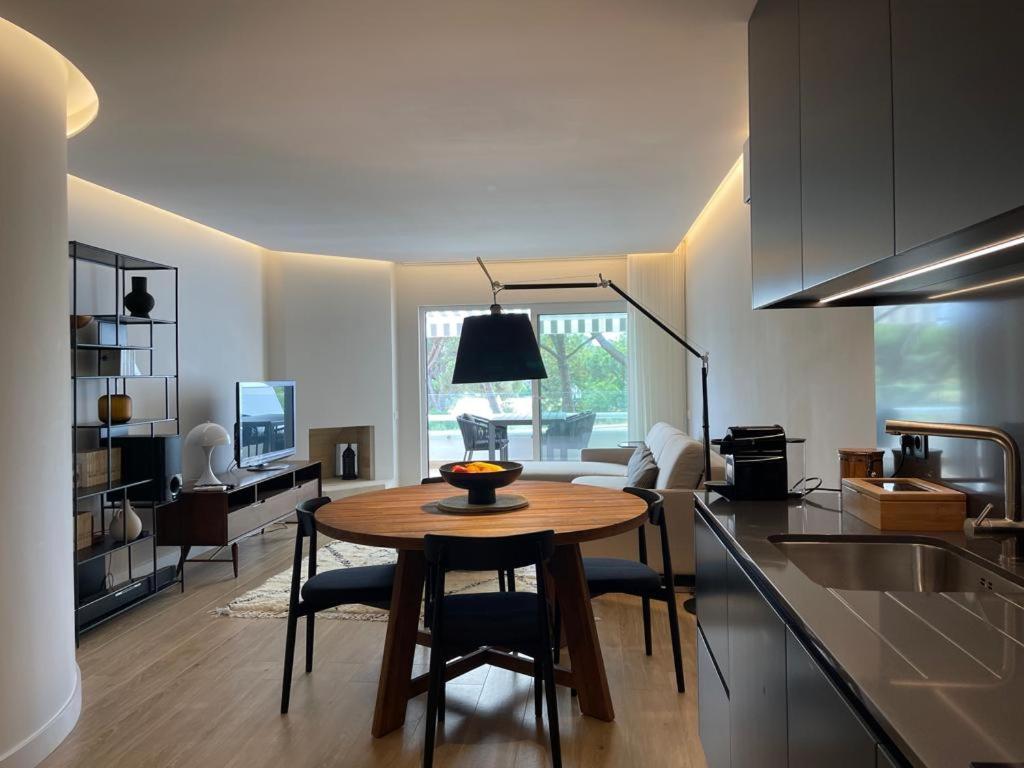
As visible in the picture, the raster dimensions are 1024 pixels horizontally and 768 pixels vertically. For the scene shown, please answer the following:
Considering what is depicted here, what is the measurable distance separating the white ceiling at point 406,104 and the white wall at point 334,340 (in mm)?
1765

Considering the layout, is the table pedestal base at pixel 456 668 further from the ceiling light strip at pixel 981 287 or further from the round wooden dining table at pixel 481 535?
the ceiling light strip at pixel 981 287

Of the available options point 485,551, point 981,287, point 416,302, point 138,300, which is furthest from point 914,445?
point 416,302

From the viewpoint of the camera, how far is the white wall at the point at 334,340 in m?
7.08

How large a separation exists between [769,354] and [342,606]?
2.72 m

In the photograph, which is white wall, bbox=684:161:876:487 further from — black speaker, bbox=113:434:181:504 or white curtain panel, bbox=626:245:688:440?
black speaker, bbox=113:434:181:504

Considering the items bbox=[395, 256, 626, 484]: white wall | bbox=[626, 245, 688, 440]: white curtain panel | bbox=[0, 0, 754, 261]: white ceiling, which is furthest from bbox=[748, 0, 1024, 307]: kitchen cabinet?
bbox=[395, 256, 626, 484]: white wall

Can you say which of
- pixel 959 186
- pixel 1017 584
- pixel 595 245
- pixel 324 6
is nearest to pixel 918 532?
pixel 1017 584

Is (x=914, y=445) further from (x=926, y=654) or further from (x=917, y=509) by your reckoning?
(x=926, y=654)

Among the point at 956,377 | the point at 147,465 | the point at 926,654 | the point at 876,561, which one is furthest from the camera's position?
the point at 147,465

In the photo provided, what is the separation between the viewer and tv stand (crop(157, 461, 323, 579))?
15.3 feet

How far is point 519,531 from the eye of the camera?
8.28ft

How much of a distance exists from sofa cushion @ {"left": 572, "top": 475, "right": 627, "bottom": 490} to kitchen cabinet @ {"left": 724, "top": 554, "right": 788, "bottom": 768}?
3502 mm

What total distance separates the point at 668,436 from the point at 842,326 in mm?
2436

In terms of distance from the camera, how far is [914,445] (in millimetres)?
2059
